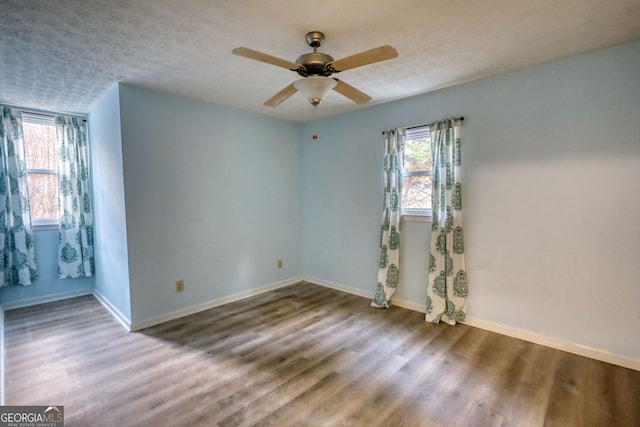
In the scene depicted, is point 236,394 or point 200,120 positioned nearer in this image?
point 236,394

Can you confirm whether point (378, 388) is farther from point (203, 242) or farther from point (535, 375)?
point (203, 242)

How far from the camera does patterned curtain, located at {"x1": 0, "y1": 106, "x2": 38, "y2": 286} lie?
3.45 meters

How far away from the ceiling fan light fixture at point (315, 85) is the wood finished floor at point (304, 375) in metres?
2.06

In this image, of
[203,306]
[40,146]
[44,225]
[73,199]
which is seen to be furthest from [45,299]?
[203,306]

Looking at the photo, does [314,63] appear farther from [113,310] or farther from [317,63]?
[113,310]

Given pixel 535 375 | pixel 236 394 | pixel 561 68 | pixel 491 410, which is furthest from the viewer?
pixel 561 68

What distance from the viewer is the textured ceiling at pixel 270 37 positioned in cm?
175

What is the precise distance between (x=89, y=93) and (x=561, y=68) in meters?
4.54

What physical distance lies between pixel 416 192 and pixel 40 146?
4726mm

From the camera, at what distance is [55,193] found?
3.86 metres

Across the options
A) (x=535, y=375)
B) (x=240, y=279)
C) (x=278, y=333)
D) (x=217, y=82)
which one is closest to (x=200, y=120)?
(x=217, y=82)

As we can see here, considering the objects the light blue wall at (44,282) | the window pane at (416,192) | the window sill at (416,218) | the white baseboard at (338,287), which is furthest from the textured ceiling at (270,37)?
the white baseboard at (338,287)

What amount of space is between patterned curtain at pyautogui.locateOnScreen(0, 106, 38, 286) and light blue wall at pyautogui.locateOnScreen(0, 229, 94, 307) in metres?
0.12

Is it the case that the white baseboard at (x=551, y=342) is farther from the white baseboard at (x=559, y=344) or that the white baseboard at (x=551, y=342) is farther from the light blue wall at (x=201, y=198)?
the light blue wall at (x=201, y=198)
